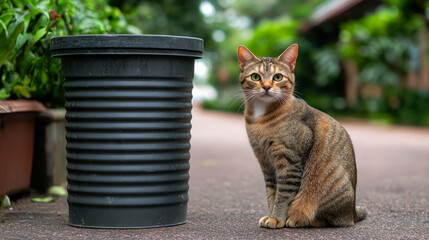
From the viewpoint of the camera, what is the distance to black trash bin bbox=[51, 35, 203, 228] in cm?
380

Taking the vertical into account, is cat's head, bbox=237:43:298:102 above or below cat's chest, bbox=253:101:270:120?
above

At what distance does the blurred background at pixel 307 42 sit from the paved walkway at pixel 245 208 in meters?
0.90

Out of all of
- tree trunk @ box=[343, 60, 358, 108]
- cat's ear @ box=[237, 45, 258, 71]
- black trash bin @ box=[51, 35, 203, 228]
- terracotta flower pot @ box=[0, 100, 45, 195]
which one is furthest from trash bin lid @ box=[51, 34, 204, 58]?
tree trunk @ box=[343, 60, 358, 108]

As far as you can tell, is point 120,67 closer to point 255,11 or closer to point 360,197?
point 360,197

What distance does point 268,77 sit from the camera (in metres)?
4.08

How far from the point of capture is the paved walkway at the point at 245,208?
12.4 ft

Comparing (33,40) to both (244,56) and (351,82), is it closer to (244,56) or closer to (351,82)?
(244,56)

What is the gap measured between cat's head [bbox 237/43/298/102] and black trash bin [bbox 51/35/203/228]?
0.44 m

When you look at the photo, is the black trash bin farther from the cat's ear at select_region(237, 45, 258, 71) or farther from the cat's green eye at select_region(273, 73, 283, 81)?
the cat's green eye at select_region(273, 73, 283, 81)

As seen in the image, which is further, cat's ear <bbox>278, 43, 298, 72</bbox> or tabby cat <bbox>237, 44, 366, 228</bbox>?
cat's ear <bbox>278, 43, 298, 72</bbox>

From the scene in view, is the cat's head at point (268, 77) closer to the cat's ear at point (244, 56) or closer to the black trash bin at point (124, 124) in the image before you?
the cat's ear at point (244, 56)

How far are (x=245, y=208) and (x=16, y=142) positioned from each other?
1945 mm

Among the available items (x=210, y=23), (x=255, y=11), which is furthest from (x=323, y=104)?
(x=255, y=11)

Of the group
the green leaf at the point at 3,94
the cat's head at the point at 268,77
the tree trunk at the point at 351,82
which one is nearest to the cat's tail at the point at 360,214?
the cat's head at the point at 268,77
